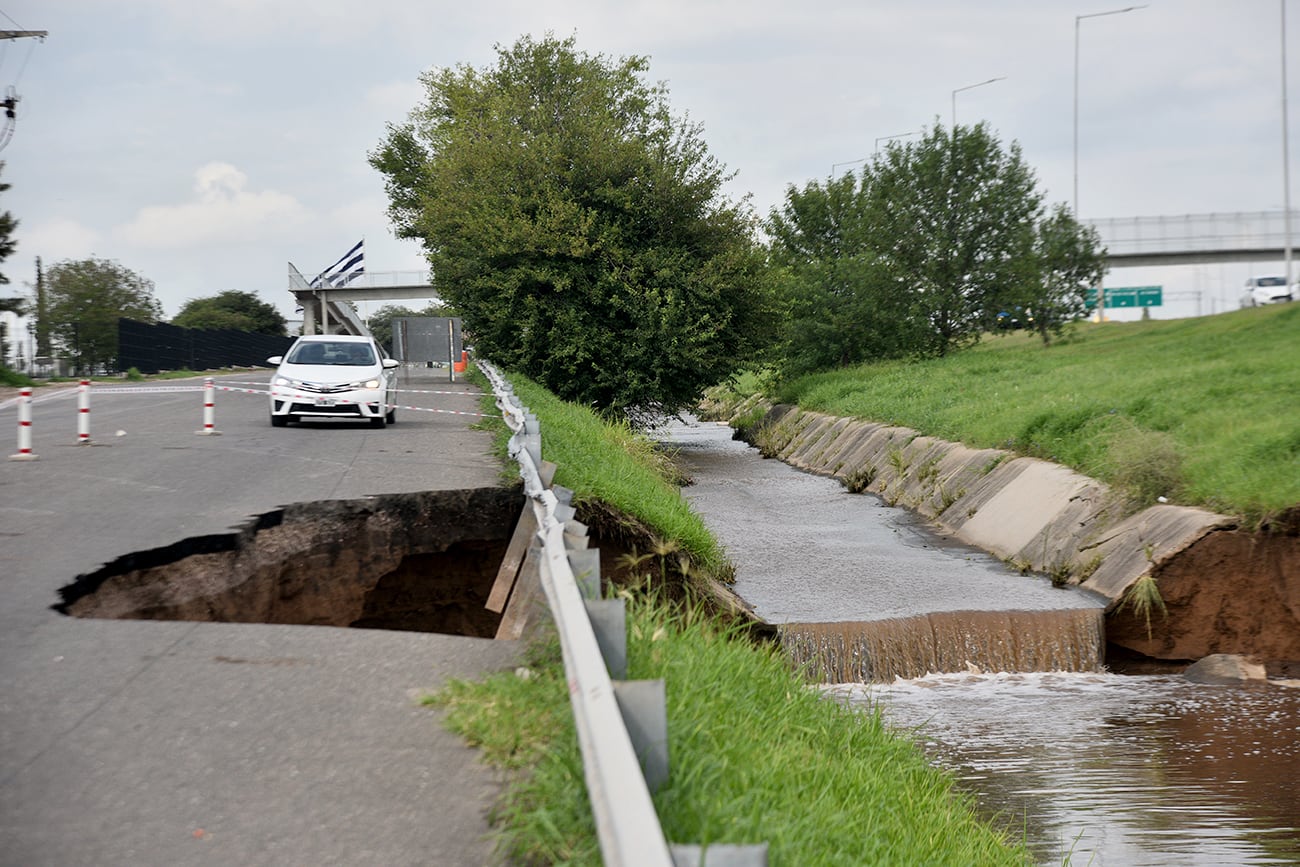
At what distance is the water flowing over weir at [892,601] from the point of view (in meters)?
12.8

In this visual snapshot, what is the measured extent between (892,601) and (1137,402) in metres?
7.73

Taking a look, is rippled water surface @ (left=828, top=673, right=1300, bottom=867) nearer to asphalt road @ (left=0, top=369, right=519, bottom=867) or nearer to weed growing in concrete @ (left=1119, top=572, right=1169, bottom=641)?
weed growing in concrete @ (left=1119, top=572, right=1169, bottom=641)

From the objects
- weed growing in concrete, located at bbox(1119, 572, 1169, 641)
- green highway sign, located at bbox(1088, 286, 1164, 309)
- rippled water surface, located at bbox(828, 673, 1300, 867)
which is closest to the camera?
rippled water surface, located at bbox(828, 673, 1300, 867)

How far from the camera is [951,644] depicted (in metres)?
13.1

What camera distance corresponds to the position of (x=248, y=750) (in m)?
4.58

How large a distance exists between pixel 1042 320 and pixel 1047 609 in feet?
102

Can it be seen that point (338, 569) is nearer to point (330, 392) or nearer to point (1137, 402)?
point (330, 392)

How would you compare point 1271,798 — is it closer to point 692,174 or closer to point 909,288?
point 692,174

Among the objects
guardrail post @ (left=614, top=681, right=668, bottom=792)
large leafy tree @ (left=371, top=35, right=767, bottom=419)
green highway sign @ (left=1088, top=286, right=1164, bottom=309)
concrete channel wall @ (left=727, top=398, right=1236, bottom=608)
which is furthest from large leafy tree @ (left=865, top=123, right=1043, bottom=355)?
green highway sign @ (left=1088, top=286, right=1164, bottom=309)

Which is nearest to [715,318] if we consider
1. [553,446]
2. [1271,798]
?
[553,446]

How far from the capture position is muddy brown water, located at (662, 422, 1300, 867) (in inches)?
331

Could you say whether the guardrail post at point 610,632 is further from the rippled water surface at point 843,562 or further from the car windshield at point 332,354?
the car windshield at point 332,354

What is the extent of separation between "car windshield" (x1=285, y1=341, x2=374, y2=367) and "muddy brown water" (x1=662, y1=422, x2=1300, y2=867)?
7.24 m

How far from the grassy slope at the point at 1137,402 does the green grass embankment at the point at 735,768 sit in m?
7.89
